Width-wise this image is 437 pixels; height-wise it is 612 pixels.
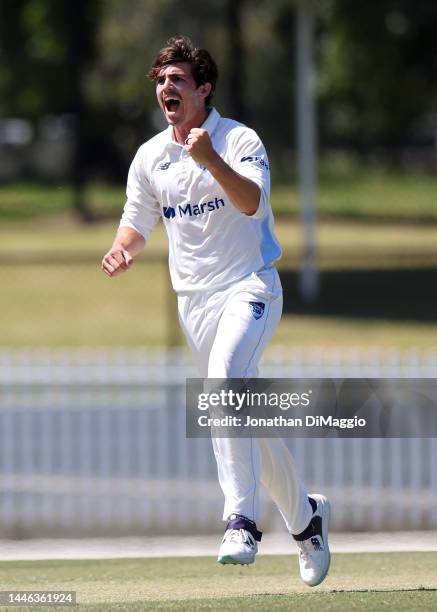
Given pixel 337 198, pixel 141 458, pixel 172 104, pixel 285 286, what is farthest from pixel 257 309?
pixel 337 198

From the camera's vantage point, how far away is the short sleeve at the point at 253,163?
210 inches

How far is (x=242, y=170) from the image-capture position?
17.6ft

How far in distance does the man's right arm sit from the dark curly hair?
634 mm

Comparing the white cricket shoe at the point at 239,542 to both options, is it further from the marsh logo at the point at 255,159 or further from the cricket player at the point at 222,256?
the marsh logo at the point at 255,159

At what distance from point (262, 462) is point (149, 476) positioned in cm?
613

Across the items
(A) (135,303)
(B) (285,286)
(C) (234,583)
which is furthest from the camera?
(B) (285,286)

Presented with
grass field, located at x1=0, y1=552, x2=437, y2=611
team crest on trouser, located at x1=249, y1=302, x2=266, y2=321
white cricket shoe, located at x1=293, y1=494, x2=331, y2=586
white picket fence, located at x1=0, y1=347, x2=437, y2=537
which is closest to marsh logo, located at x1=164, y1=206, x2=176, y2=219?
team crest on trouser, located at x1=249, y1=302, x2=266, y2=321

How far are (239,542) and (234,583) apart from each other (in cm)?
104

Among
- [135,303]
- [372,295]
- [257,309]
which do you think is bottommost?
[257,309]

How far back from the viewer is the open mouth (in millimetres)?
5473

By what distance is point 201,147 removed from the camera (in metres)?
5.13

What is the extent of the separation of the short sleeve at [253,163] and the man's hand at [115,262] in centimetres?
51

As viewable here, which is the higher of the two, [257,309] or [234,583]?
[257,309]

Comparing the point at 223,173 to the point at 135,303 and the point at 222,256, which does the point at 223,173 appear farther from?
the point at 135,303
